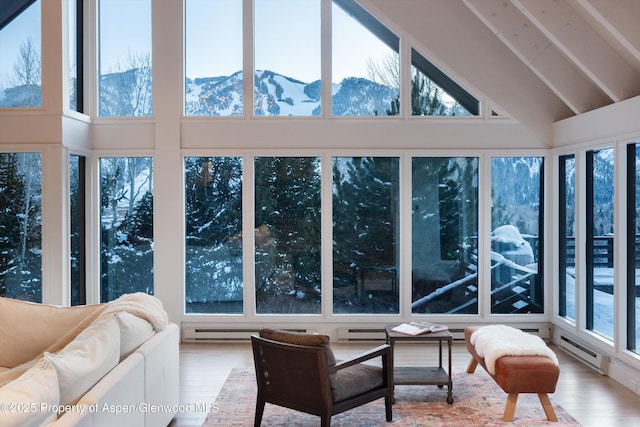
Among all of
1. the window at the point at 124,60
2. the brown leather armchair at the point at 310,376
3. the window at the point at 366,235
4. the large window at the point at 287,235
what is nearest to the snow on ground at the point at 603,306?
the window at the point at 366,235

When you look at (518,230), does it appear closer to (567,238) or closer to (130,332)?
(567,238)

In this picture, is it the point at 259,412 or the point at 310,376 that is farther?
the point at 259,412

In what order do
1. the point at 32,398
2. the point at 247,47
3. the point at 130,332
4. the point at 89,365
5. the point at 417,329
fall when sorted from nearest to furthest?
the point at 32,398
the point at 89,365
the point at 130,332
the point at 417,329
the point at 247,47

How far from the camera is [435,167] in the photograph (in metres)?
6.37

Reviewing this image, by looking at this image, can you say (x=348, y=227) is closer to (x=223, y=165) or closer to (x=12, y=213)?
(x=223, y=165)

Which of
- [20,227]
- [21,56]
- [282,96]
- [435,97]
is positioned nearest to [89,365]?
[20,227]

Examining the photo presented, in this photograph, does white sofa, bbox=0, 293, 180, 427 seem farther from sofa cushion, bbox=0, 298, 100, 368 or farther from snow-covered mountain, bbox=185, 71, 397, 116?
snow-covered mountain, bbox=185, 71, 397, 116

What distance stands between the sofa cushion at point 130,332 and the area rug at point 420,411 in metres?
0.94

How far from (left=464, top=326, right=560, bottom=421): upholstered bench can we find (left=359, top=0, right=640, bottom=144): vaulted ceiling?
2.46 m

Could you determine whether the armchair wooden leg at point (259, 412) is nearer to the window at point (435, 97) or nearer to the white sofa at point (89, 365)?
the white sofa at point (89, 365)

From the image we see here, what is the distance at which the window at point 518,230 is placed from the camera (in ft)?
20.9

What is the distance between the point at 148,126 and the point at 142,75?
616 mm

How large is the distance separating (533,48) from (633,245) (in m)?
2.05

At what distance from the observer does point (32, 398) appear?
2.20m
